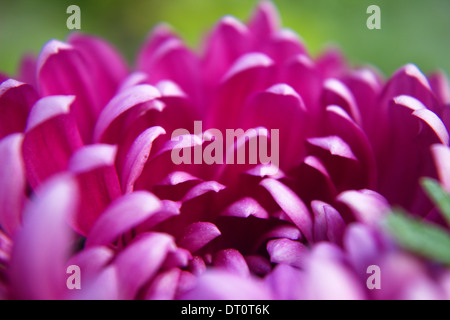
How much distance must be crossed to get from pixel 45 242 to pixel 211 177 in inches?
7.0

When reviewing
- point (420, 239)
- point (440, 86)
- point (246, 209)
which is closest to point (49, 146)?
point (246, 209)

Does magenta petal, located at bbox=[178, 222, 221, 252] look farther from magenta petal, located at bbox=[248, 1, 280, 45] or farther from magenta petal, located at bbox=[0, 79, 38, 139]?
magenta petal, located at bbox=[248, 1, 280, 45]

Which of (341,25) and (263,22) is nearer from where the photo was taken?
(263,22)

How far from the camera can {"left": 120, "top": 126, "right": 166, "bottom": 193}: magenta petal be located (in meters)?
0.37

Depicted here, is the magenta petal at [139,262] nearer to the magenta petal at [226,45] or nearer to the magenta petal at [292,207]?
the magenta petal at [292,207]

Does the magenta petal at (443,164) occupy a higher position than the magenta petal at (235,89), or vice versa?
the magenta petal at (235,89)

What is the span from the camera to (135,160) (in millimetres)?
369

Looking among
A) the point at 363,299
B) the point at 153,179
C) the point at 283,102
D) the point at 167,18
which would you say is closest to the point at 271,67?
the point at 283,102

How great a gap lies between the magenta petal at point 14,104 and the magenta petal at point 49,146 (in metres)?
0.03

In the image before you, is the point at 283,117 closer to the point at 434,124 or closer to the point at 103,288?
the point at 434,124

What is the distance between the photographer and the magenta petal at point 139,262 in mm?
309

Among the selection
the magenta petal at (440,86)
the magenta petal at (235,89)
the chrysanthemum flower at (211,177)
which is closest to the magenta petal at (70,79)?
the chrysanthemum flower at (211,177)

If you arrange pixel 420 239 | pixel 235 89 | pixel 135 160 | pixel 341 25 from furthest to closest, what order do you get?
pixel 341 25, pixel 235 89, pixel 135 160, pixel 420 239

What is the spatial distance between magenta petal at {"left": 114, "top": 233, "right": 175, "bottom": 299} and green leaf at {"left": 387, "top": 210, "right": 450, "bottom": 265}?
14 centimetres
